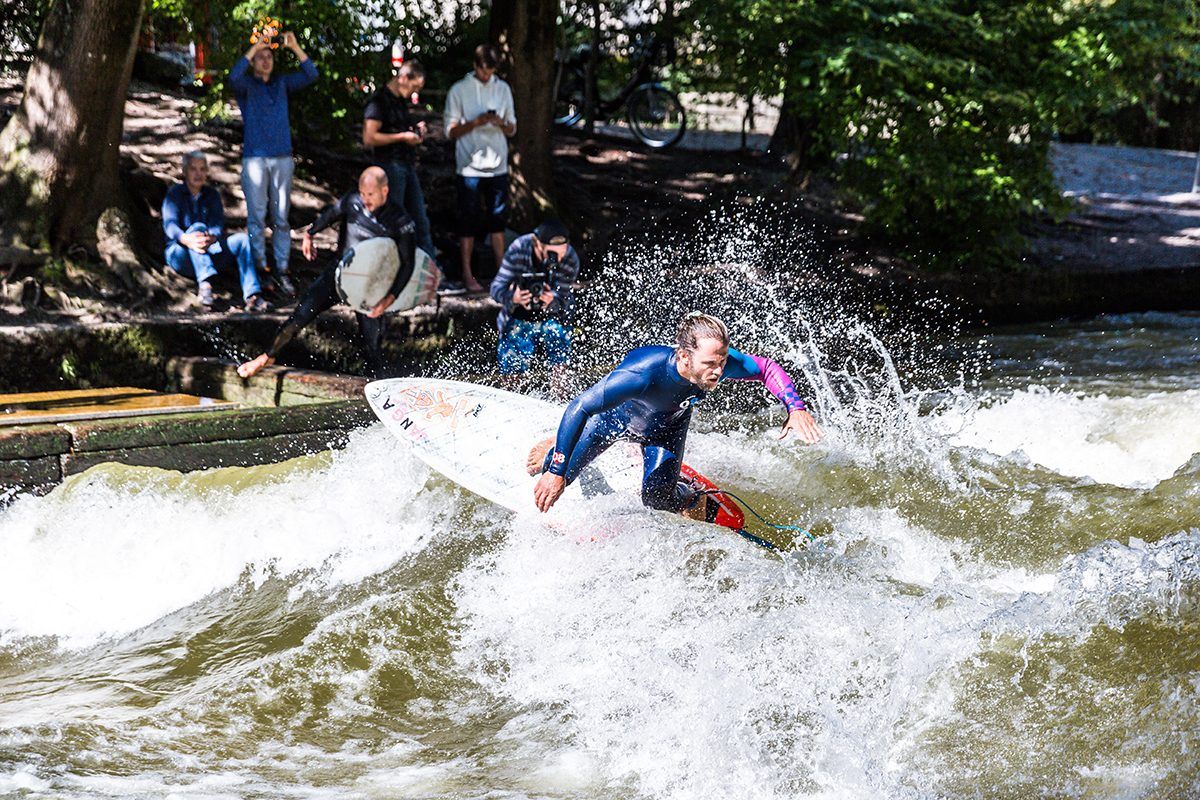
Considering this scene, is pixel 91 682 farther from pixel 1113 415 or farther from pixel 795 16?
pixel 795 16

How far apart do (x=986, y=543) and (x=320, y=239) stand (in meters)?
7.23

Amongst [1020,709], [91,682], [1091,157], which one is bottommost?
[91,682]

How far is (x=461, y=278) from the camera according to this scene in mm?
11422

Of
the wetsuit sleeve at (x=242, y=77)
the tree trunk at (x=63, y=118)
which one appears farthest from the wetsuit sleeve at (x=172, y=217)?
the wetsuit sleeve at (x=242, y=77)

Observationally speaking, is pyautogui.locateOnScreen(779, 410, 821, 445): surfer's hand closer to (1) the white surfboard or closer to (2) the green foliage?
(1) the white surfboard

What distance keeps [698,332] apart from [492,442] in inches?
71.7

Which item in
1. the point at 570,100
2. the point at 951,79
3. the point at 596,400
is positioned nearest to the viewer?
the point at 596,400

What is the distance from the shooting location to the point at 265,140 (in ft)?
33.0

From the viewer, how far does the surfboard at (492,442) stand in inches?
257

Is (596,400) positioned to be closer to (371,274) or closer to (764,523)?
(764,523)

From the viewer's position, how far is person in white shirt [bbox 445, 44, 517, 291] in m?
11.0

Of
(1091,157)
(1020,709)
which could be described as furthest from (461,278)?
(1091,157)

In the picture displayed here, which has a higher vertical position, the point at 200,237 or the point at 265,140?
the point at 265,140

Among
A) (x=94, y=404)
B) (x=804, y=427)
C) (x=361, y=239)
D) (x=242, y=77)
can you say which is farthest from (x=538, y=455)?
(x=242, y=77)
